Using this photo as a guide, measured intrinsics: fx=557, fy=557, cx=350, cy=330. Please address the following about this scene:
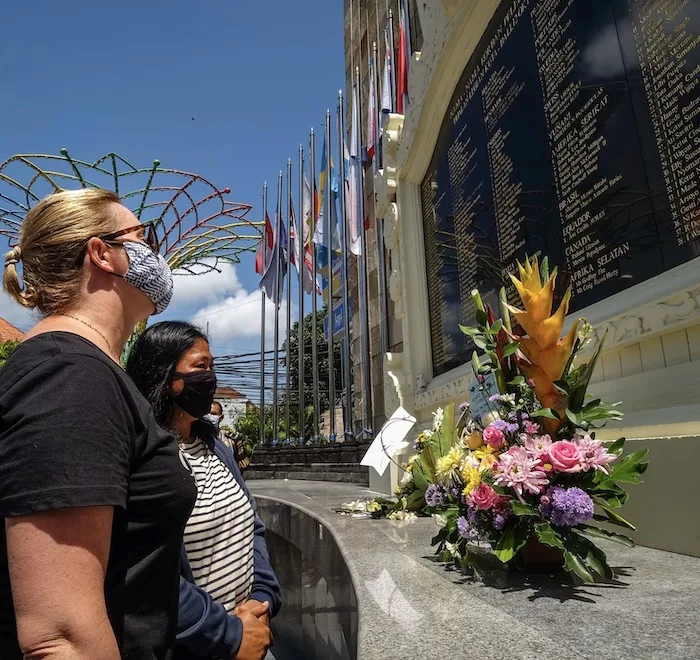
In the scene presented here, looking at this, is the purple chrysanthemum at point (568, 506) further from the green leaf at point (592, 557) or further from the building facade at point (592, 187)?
the building facade at point (592, 187)

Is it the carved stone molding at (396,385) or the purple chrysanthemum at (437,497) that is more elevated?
the carved stone molding at (396,385)

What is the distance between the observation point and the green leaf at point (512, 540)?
1765mm

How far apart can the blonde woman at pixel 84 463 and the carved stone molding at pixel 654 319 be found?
2.06 meters

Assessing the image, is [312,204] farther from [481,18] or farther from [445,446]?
[445,446]

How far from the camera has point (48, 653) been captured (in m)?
0.90

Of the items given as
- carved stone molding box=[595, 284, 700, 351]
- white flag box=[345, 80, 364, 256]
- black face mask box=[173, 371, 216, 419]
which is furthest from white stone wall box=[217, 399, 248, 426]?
black face mask box=[173, 371, 216, 419]

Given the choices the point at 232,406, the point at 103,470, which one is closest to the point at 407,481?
the point at 103,470

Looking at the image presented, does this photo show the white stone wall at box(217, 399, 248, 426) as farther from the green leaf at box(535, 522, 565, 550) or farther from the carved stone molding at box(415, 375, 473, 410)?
the green leaf at box(535, 522, 565, 550)

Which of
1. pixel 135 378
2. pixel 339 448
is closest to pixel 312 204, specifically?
pixel 339 448

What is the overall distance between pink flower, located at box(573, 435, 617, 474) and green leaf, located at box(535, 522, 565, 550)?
0.22 meters

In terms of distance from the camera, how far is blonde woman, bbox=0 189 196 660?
0.91 meters

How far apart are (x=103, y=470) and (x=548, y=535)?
1.33m

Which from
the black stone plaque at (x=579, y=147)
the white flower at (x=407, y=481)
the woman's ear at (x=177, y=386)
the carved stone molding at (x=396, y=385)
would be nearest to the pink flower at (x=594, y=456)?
the black stone plaque at (x=579, y=147)

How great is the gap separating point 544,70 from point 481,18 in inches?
51.1
